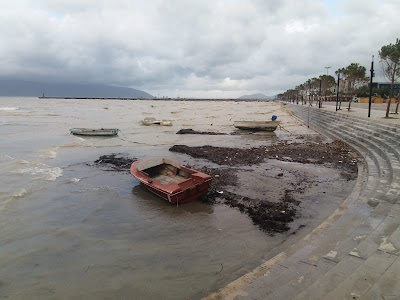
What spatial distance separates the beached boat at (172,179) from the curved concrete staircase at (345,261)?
4072 mm

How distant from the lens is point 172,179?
12133 mm

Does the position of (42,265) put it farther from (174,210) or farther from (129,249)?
(174,210)

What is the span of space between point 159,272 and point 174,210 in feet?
11.1

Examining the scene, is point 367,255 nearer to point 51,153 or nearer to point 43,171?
point 43,171

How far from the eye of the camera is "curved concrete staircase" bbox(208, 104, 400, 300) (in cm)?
432

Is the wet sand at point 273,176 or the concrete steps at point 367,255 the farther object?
the wet sand at point 273,176

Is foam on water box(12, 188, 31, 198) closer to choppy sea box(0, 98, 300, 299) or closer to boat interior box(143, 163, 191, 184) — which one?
choppy sea box(0, 98, 300, 299)

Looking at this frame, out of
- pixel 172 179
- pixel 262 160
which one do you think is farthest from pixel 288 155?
pixel 172 179

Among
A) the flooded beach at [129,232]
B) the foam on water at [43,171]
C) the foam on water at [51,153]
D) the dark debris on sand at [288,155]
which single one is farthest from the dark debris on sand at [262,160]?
the foam on water at [51,153]

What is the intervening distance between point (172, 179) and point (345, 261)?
789cm

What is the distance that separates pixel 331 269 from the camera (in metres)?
4.89

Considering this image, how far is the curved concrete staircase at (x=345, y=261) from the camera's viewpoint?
432 centimetres

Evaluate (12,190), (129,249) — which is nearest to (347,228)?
(129,249)

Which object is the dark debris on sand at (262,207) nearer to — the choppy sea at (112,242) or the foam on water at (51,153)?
the choppy sea at (112,242)
